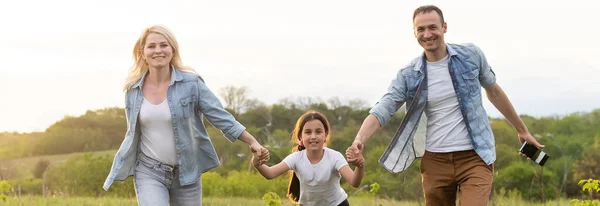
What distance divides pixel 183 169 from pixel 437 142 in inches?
76.2

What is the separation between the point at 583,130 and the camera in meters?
40.9

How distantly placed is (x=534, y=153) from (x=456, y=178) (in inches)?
36.2

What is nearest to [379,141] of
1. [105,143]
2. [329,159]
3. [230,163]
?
[230,163]

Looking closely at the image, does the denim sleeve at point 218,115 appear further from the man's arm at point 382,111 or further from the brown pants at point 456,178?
the brown pants at point 456,178

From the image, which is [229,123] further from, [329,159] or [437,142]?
[437,142]

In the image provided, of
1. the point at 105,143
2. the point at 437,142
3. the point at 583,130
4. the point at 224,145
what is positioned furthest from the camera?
the point at 583,130

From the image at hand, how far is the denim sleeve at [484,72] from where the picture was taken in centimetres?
657

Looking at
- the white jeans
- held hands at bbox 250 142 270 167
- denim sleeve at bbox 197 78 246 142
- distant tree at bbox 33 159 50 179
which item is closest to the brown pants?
held hands at bbox 250 142 270 167

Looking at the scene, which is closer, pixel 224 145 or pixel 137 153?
pixel 137 153

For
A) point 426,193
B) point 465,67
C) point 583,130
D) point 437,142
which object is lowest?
point 583,130

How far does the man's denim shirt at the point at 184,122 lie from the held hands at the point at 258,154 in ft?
0.66

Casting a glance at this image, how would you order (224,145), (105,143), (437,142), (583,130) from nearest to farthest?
(437,142) → (105,143) → (224,145) → (583,130)

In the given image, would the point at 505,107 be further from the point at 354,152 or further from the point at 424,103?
the point at 354,152

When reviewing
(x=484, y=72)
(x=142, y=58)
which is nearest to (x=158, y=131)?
(x=142, y=58)
